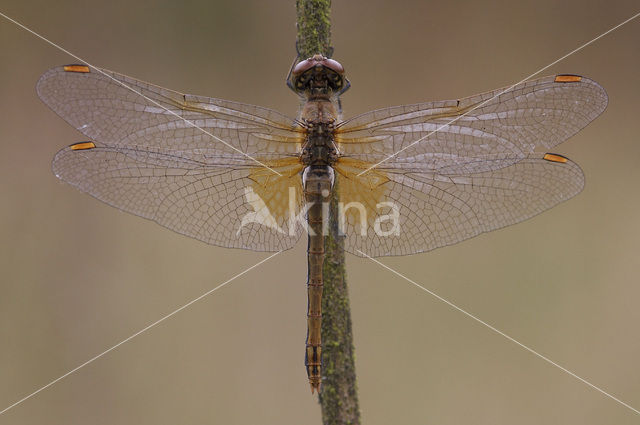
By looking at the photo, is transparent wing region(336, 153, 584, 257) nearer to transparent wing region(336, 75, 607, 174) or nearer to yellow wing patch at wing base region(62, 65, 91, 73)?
transparent wing region(336, 75, 607, 174)

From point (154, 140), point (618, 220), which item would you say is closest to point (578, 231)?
point (618, 220)

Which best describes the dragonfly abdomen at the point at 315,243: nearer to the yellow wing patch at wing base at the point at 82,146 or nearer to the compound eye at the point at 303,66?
the compound eye at the point at 303,66

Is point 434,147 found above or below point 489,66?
below

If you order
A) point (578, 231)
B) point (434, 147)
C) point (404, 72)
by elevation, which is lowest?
point (578, 231)

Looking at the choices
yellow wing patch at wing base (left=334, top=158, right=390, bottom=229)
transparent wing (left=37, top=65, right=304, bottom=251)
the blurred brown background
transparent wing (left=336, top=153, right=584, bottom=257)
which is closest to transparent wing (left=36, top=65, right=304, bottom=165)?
transparent wing (left=37, top=65, right=304, bottom=251)

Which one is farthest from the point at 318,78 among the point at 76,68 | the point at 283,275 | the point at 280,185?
the point at 283,275

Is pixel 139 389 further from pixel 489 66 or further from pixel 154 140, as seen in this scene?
pixel 489 66
